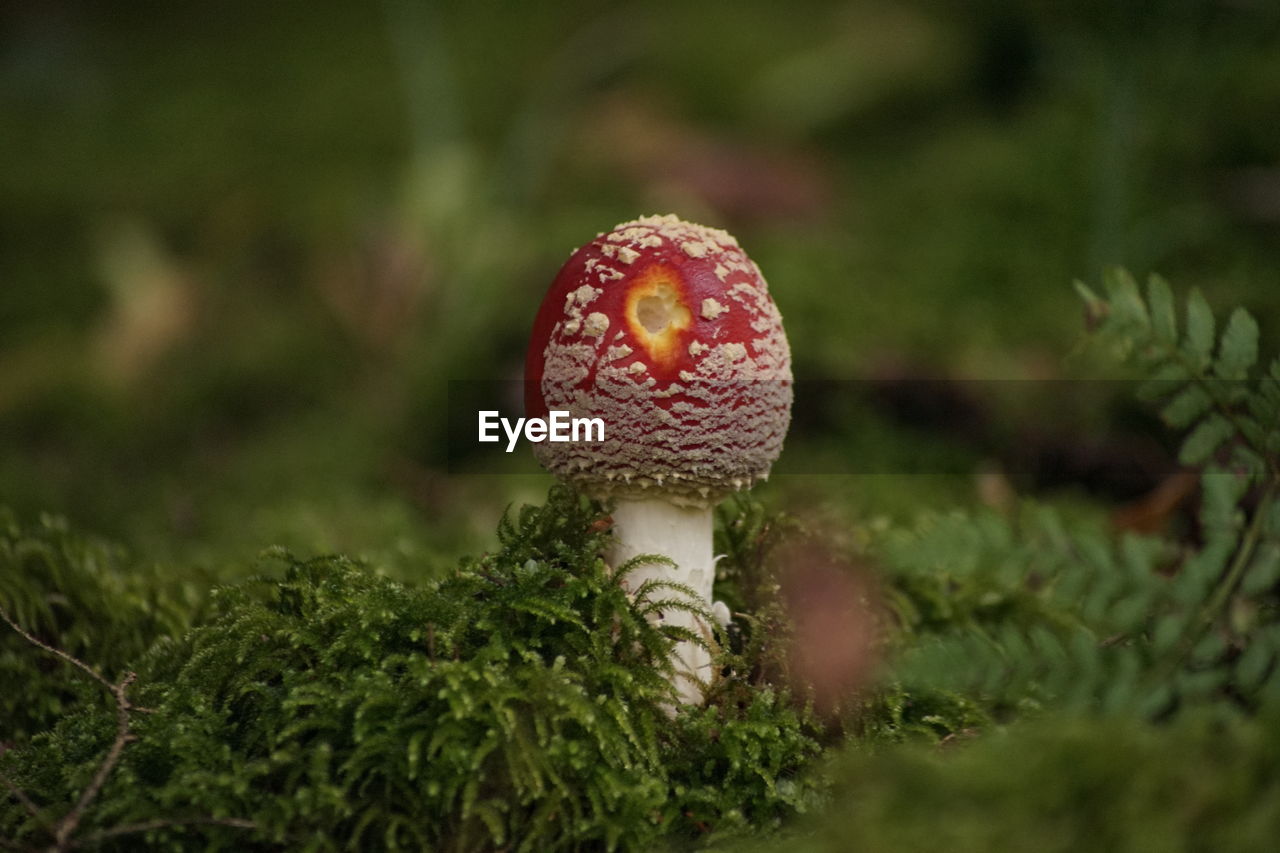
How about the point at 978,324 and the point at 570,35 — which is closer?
the point at 978,324

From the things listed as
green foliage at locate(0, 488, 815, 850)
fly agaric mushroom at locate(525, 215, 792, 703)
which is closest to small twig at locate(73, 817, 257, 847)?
green foliage at locate(0, 488, 815, 850)

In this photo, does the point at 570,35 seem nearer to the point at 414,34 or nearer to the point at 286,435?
the point at 414,34

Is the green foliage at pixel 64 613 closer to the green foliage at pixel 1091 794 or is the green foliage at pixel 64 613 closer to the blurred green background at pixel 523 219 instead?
the blurred green background at pixel 523 219

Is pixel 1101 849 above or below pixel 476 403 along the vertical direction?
below

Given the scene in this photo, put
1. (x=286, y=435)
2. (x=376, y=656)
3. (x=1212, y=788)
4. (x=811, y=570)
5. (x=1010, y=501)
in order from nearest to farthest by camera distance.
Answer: (x=1212, y=788)
(x=376, y=656)
(x=811, y=570)
(x=1010, y=501)
(x=286, y=435)

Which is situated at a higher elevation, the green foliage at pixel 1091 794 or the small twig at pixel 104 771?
the small twig at pixel 104 771

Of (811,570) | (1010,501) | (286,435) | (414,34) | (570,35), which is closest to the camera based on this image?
(811,570)

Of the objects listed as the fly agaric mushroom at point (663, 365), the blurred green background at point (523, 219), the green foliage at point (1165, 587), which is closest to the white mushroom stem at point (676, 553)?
the fly agaric mushroom at point (663, 365)

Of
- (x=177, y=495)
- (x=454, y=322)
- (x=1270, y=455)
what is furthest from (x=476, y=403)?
(x=1270, y=455)
